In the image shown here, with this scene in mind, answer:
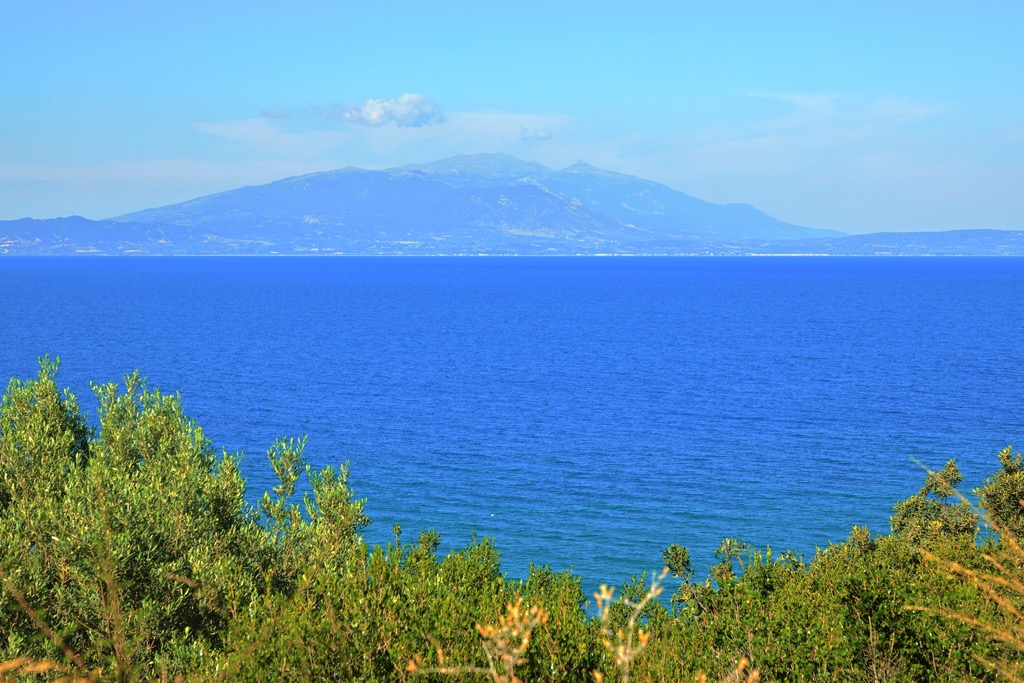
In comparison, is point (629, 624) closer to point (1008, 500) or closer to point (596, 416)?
point (1008, 500)

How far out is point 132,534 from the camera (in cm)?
2198

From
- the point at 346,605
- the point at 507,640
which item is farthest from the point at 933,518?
the point at 507,640

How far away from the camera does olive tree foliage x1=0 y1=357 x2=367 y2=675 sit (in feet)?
64.6

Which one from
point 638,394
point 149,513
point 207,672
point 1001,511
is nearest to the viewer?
point 207,672

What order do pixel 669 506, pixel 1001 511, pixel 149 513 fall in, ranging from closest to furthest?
pixel 149 513
pixel 1001 511
pixel 669 506

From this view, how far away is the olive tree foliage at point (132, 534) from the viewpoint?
19688 mm

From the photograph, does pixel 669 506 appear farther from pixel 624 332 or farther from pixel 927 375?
pixel 624 332

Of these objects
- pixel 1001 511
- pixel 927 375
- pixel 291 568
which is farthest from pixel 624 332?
pixel 291 568

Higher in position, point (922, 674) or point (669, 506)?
point (922, 674)

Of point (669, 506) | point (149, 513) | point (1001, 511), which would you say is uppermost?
point (149, 513)

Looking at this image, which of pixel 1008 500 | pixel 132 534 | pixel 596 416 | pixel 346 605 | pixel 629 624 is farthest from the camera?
pixel 596 416

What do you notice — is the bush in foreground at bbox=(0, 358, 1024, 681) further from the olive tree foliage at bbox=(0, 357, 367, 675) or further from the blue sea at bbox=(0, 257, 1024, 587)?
the blue sea at bbox=(0, 257, 1024, 587)

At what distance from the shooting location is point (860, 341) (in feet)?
493

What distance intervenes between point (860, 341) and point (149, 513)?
14466 centimetres
